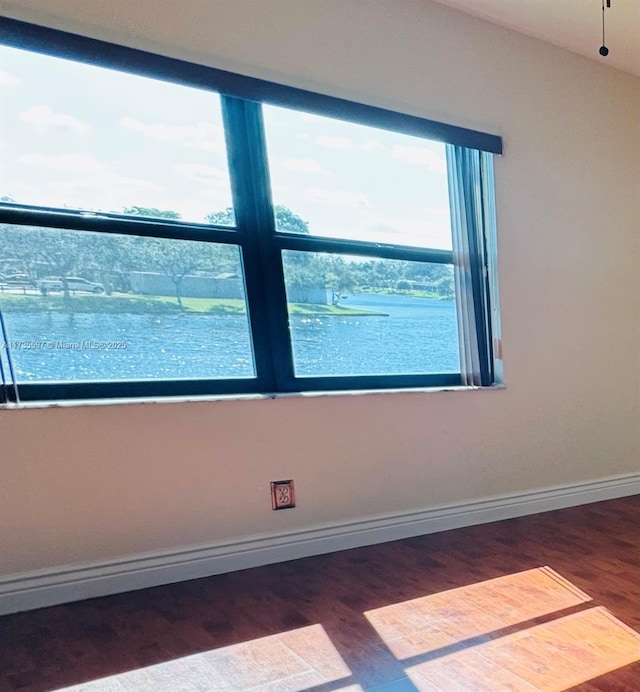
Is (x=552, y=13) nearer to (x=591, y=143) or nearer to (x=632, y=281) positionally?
(x=591, y=143)

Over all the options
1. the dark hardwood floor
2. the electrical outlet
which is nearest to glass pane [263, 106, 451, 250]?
the electrical outlet

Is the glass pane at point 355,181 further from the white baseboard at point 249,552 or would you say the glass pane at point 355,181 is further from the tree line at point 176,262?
the white baseboard at point 249,552

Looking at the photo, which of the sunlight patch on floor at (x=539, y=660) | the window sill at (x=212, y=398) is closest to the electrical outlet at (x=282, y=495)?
the window sill at (x=212, y=398)

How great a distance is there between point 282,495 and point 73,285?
1.15 m

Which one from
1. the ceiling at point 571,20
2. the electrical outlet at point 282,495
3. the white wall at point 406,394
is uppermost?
the ceiling at point 571,20

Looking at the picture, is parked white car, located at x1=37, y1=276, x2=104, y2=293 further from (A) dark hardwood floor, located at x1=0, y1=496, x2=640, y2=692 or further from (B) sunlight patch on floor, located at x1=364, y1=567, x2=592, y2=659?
(B) sunlight patch on floor, located at x1=364, y1=567, x2=592, y2=659

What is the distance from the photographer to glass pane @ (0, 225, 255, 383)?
5.49 ft

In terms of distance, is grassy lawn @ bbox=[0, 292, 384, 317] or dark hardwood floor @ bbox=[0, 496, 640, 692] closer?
dark hardwood floor @ bbox=[0, 496, 640, 692]

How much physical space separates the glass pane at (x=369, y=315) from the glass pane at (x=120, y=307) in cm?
27

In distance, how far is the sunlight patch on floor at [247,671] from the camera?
4.00 feet

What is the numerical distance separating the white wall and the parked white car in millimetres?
438

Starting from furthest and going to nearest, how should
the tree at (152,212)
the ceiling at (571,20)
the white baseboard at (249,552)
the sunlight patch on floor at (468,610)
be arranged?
1. the ceiling at (571,20)
2. the tree at (152,212)
3. the white baseboard at (249,552)
4. the sunlight patch on floor at (468,610)

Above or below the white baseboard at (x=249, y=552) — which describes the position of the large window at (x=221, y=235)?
above

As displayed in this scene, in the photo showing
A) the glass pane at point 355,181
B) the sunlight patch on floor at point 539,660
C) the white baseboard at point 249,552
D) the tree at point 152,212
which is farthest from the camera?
the glass pane at point 355,181
